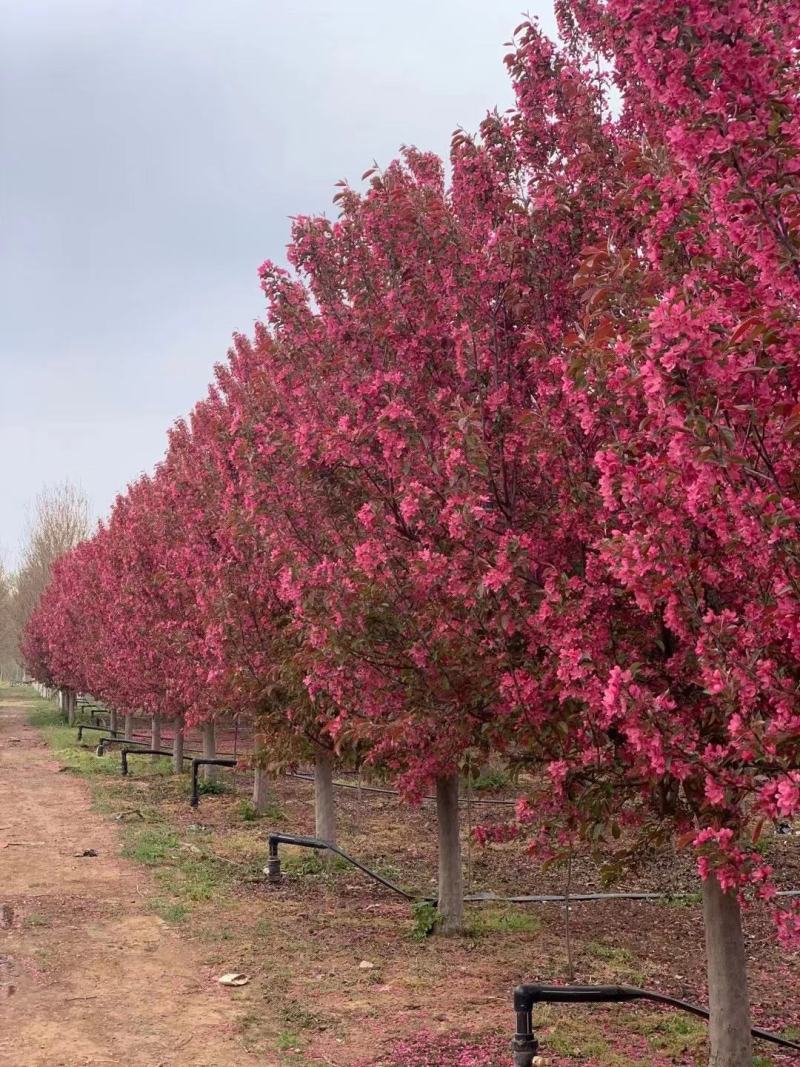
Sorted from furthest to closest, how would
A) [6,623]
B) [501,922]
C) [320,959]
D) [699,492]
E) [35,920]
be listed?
[6,623], [35,920], [501,922], [320,959], [699,492]

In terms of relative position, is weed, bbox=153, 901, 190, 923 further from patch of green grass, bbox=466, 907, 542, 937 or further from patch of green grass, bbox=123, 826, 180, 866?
patch of green grass, bbox=466, 907, 542, 937

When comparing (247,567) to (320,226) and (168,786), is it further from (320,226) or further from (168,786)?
(168,786)

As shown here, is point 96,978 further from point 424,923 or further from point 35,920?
point 424,923

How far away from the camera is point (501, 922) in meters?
9.77

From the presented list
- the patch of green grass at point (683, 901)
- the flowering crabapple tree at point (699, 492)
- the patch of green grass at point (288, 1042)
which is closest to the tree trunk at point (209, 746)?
the patch of green grass at point (683, 901)

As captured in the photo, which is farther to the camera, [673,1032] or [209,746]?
[209,746]

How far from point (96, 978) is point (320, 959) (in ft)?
5.91

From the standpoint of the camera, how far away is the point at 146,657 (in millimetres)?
20234

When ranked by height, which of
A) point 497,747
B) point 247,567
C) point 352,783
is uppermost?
point 247,567

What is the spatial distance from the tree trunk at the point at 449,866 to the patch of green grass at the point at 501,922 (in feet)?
0.71

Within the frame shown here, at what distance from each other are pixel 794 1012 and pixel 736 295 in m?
5.80

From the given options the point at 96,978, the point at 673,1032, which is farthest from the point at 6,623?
the point at 673,1032

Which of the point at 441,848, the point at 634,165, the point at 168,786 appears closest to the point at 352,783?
the point at 168,786

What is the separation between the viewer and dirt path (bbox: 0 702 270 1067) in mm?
6383
